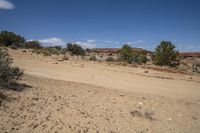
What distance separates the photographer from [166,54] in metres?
28.2

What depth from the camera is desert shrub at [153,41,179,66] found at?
91.9 feet

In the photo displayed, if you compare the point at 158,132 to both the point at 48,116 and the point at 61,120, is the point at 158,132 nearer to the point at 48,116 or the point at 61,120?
the point at 61,120

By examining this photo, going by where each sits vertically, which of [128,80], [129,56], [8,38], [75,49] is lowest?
[128,80]

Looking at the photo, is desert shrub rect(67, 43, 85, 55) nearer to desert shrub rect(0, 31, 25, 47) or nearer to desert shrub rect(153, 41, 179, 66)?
desert shrub rect(0, 31, 25, 47)

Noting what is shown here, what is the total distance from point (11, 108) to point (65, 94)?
2.73 metres

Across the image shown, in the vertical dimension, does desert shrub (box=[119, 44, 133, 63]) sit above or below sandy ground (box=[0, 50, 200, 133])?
above

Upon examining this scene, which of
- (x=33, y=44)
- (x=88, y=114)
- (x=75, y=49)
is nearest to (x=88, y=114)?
(x=88, y=114)

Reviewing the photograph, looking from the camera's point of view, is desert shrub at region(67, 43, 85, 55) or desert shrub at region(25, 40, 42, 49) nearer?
desert shrub at region(67, 43, 85, 55)

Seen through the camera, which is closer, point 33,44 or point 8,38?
point 8,38

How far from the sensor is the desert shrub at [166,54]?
28.0 metres

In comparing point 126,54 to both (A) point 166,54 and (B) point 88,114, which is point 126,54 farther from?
(B) point 88,114

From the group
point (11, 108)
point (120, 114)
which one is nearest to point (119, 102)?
point (120, 114)

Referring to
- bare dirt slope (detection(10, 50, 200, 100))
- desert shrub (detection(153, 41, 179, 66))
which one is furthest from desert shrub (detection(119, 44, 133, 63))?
bare dirt slope (detection(10, 50, 200, 100))

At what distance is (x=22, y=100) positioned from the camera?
21.6ft
